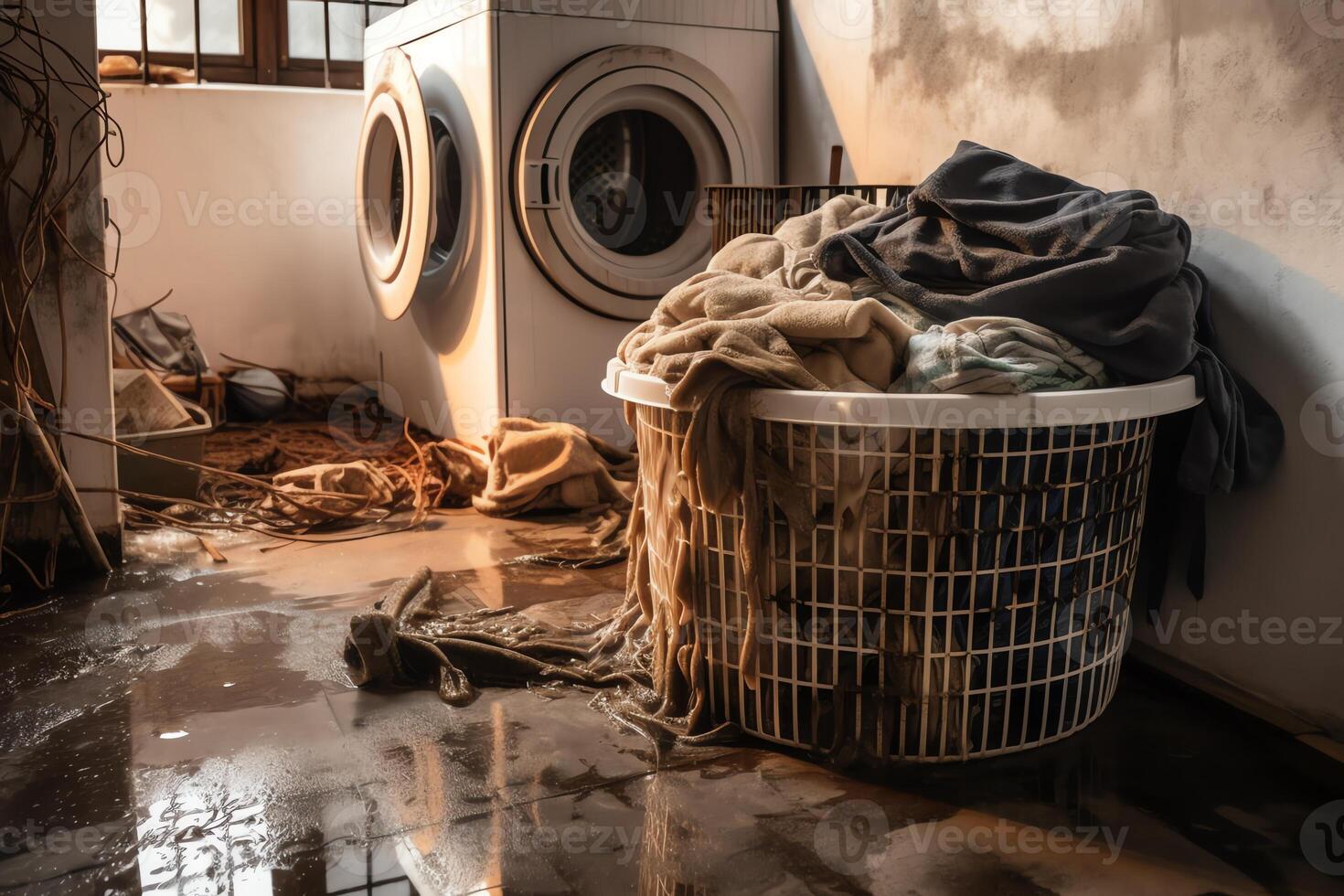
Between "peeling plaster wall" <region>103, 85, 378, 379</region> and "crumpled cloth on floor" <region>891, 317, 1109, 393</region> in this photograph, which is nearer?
"crumpled cloth on floor" <region>891, 317, 1109, 393</region>

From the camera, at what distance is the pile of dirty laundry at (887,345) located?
63.5 inches

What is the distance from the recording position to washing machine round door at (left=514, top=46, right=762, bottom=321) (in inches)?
128

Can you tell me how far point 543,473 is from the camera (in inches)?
124

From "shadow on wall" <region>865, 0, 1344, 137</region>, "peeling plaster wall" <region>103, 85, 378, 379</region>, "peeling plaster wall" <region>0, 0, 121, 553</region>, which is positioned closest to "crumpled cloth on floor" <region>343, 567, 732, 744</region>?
"peeling plaster wall" <region>0, 0, 121, 553</region>

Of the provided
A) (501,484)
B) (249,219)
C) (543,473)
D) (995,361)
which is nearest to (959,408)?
(995,361)

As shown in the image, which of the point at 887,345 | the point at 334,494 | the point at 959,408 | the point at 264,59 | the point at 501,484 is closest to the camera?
the point at 959,408

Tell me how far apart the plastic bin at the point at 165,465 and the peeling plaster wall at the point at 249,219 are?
156cm

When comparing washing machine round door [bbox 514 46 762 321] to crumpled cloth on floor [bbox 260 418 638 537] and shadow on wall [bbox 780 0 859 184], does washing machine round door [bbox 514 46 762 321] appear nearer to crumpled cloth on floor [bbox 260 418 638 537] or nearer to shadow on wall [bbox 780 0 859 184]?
shadow on wall [bbox 780 0 859 184]

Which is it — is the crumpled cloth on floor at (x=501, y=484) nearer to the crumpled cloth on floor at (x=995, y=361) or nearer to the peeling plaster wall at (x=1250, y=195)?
the peeling plaster wall at (x=1250, y=195)

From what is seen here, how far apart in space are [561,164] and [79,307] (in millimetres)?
1333

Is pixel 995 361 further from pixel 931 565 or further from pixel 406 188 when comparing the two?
pixel 406 188

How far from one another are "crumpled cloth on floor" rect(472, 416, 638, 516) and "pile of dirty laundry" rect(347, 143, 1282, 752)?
3.62 ft

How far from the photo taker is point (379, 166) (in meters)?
3.89

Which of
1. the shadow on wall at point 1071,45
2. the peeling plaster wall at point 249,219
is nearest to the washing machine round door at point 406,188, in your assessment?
the peeling plaster wall at point 249,219
